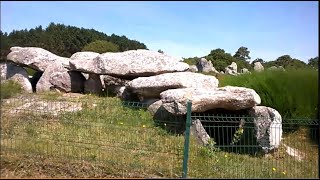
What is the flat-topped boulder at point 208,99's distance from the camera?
8820 millimetres

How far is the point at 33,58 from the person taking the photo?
14.3 metres

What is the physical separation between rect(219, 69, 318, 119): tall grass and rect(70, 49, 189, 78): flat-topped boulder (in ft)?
5.99

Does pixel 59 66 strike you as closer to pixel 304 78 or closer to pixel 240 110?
pixel 240 110

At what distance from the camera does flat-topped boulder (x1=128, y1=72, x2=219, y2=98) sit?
10305 mm

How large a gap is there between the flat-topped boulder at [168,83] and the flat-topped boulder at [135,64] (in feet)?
3.60

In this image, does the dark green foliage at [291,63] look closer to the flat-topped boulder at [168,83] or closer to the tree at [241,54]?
the flat-topped boulder at [168,83]

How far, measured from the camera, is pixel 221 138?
29.6 ft

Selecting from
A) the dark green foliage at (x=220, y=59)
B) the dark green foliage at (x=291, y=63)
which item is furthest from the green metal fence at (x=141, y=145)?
the dark green foliage at (x=220, y=59)

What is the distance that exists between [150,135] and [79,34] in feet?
145

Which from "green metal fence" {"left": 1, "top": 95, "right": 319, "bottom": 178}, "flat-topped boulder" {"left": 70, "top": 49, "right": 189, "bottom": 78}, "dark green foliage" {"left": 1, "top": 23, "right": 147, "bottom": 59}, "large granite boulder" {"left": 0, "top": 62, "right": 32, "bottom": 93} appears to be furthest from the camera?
"dark green foliage" {"left": 1, "top": 23, "right": 147, "bottom": 59}

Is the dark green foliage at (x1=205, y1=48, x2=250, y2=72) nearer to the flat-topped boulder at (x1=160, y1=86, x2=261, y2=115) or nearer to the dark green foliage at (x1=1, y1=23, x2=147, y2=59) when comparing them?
the dark green foliage at (x1=1, y1=23, x2=147, y2=59)

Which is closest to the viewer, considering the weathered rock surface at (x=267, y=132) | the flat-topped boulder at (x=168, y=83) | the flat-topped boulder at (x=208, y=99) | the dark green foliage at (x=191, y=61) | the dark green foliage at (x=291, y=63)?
the dark green foliage at (x=291, y=63)

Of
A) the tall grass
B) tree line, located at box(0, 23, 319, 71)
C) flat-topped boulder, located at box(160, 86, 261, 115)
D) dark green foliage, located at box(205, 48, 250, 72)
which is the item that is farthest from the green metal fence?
dark green foliage, located at box(205, 48, 250, 72)

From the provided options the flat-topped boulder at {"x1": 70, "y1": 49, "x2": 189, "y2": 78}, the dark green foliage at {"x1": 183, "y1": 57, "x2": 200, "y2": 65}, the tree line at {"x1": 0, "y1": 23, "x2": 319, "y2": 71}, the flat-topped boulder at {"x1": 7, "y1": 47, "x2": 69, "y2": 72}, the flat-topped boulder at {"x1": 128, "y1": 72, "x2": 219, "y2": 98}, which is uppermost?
the tree line at {"x1": 0, "y1": 23, "x2": 319, "y2": 71}
